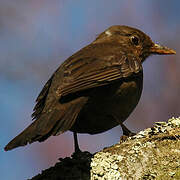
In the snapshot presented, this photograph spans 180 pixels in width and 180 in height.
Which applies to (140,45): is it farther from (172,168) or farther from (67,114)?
(172,168)

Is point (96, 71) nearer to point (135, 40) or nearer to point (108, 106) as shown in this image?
point (108, 106)

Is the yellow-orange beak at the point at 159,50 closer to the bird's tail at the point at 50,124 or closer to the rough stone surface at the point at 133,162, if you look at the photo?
the bird's tail at the point at 50,124

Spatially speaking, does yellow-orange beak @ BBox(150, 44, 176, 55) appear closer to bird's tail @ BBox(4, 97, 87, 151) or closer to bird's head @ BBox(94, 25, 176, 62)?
bird's head @ BBox(94, 25, 176, 62)

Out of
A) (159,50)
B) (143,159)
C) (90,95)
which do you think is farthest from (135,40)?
(143,159)

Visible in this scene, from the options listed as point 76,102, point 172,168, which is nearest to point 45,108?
point 76,102

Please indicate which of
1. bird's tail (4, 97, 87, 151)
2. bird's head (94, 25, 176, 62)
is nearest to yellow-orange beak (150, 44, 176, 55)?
bird's head (94, 25, 176, 62)

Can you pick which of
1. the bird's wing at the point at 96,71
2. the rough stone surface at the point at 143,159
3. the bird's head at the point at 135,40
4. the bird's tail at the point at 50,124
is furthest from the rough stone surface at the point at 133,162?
the bird's head at the point at 135,40

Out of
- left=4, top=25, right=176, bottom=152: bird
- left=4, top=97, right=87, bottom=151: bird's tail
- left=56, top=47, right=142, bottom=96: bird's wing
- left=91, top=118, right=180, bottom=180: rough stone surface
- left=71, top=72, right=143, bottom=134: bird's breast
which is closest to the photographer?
left=91, top=118, right=180, bottom=180: rough stone surface
